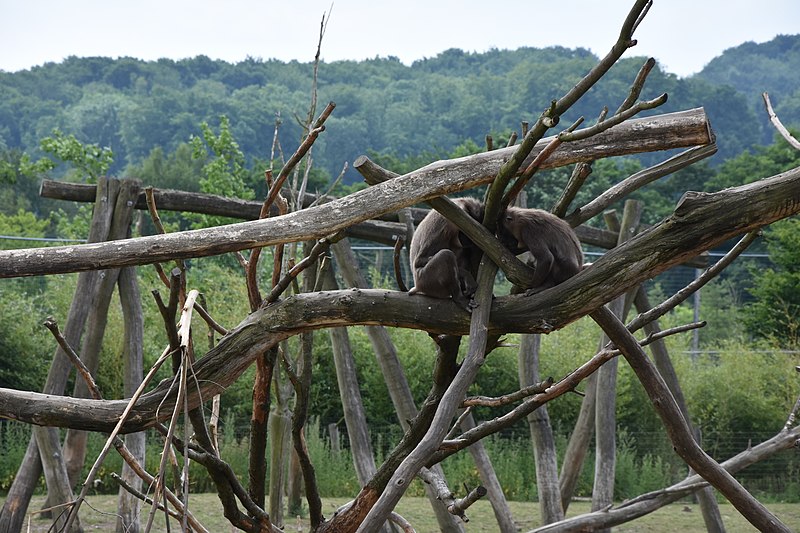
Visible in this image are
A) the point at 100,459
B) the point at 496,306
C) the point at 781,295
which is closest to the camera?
the point at 100,459

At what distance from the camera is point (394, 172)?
4176 millimetres

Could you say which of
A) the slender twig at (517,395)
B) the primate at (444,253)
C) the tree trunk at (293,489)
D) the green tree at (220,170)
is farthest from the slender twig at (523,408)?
the green tree at (220,170)

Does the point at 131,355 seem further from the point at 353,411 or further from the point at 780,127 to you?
the point at 780,127

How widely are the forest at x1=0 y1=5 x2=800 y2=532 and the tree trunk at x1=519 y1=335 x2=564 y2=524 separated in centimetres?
37

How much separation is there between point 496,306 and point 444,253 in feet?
1.93

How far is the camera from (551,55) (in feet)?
174

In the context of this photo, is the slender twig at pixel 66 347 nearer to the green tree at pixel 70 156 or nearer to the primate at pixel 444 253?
the primate at pixel 444 253

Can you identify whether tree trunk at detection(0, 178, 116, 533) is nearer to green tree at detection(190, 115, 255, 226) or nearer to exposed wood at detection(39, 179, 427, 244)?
exposed wood at detection(39, 179, 427, 244)

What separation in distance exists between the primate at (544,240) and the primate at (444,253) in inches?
6.1

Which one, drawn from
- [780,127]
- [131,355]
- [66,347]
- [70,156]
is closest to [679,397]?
[780,127]

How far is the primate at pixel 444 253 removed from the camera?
10.4ft

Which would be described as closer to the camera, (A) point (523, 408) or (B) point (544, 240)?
(A) point (523, 408)

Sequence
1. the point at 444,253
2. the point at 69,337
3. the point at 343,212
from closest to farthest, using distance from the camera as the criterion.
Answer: the point at 343,212 → the point at 444,253 → the point at 69,337

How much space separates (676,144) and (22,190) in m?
26.9
